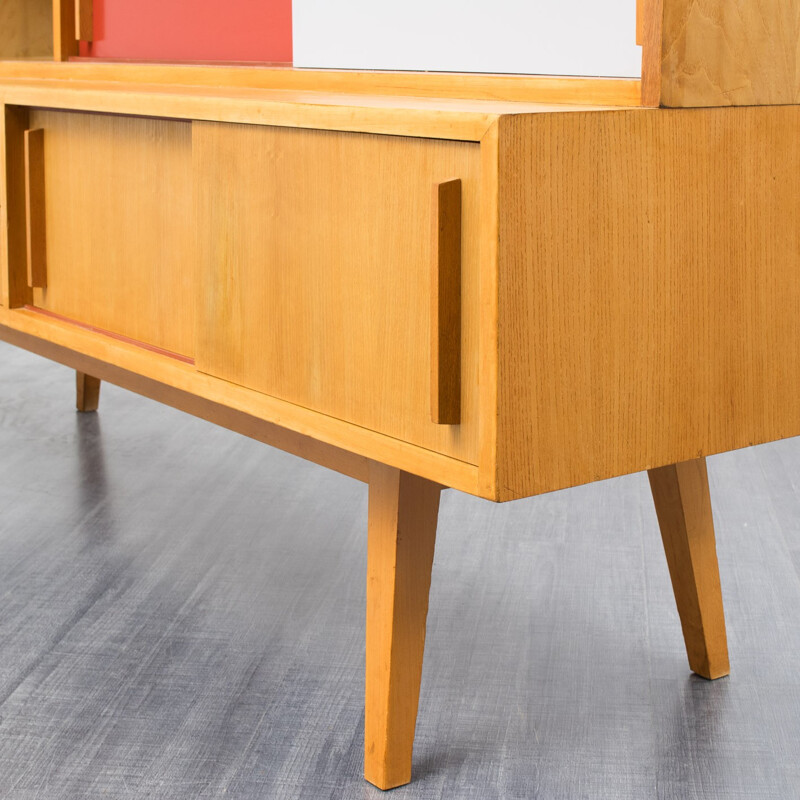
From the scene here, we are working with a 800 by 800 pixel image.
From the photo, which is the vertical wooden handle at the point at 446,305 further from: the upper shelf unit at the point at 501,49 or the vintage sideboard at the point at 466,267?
the upper shelf unit at the point at 501,49

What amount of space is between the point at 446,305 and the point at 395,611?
39cm

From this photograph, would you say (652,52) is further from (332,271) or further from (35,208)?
(35,208)

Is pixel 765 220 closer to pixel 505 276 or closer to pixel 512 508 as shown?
pixel 505 276

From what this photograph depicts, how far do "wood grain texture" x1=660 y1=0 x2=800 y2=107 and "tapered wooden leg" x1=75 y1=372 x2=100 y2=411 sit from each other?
196cm

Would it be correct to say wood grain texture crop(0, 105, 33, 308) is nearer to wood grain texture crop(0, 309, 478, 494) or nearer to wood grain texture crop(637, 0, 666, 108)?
wood grain texture crop(0, 309, 478, 494)

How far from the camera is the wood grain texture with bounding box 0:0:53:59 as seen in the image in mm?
2422

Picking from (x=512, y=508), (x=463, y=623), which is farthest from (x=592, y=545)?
(x=463, y=623)

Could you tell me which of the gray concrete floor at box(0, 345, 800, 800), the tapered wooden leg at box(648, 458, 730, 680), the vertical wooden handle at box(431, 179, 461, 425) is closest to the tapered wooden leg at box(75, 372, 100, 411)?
the gray concrete floor at box(0, 345, 800, 800)

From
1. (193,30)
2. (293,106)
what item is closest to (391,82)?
(293,106)

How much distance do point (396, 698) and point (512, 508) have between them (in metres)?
0.91

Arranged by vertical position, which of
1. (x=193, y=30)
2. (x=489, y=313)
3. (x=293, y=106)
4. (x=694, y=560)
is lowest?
(x=694, y=560)

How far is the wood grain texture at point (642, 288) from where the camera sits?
915 mm

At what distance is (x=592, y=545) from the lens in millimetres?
1924

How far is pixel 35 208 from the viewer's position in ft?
4.99
